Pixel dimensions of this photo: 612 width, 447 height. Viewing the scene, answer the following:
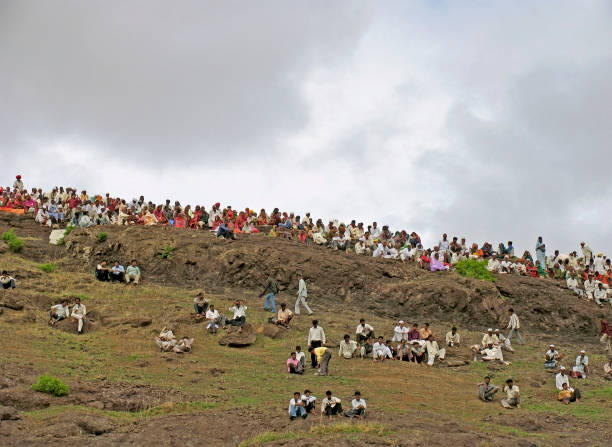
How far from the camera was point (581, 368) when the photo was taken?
30.1m

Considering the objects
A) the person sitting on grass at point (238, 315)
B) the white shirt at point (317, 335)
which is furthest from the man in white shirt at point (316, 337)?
the person sitting on grass at point (238, 315)

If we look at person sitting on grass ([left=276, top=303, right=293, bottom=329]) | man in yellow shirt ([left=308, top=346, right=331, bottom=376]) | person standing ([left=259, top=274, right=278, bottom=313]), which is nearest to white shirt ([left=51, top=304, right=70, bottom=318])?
person sitting on grass ([left=276, top=303, right=293, bottom=329])

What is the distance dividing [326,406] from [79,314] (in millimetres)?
12522

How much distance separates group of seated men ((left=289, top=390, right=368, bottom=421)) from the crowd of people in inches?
187

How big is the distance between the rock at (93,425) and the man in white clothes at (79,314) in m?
9.52

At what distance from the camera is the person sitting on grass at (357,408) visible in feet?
74.1

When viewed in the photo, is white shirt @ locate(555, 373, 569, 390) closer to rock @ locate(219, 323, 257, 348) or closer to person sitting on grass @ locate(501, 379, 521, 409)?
person sitting on grass @ locate(501, 379, 521, 409)

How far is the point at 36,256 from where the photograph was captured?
41781 millimetres

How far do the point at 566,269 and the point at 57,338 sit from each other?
101 feet

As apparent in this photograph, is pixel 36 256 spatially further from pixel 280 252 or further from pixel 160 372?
pixel 160 372

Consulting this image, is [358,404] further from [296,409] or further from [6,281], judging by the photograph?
[6,281]

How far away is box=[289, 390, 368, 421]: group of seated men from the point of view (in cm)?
2230

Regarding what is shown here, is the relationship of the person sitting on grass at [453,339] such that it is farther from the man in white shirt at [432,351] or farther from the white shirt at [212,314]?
the white shirt at [212,314]

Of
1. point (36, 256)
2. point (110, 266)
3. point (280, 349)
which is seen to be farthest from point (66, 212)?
point (280, 349)
